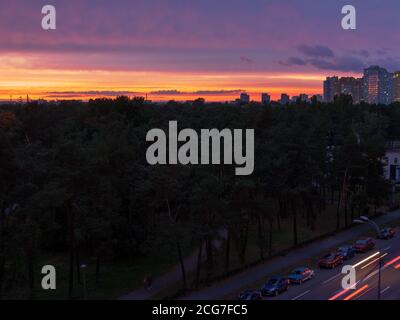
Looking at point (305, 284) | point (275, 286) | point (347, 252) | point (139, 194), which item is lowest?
point (305, 284)

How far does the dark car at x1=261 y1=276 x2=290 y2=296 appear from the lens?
90.3 feet

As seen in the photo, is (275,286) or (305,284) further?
(305,284)

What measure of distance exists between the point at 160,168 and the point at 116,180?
18.7ft

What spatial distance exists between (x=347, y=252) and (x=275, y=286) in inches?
415

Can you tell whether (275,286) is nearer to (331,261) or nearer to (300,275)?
(300,275)

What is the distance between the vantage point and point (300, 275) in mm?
30188

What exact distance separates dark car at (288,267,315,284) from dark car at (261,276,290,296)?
834 mm

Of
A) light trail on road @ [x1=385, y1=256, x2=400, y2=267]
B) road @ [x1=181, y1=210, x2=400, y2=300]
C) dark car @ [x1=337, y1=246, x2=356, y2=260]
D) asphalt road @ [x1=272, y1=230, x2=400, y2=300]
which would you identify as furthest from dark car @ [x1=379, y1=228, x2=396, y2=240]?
light trail on road @ [x1=385, y1=256, x2=400, y2=267]

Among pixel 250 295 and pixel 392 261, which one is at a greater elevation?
pixel 250 295

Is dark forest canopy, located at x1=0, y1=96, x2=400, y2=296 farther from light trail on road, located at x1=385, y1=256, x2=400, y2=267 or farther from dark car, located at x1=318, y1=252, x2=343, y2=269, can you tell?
light trail on road, located at x1=385, y1=256, x2=400, y2=267

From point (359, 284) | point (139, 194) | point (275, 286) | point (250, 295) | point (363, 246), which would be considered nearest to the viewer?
point (250, 295)

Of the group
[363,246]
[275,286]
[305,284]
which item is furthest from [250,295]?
[363,246]

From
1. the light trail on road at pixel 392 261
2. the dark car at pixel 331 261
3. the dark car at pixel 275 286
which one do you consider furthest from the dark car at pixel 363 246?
the dark car at pixel 275 286
